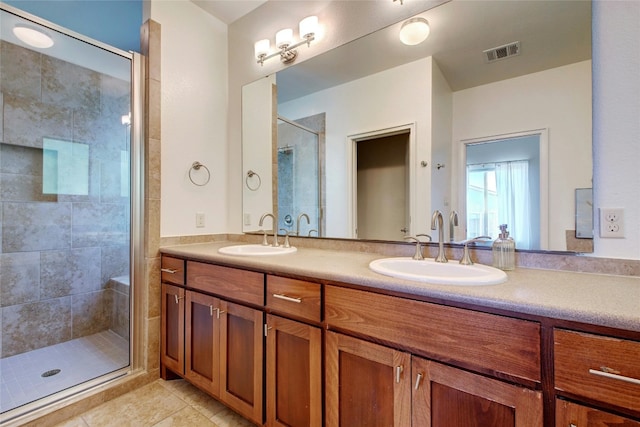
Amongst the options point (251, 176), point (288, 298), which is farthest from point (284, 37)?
point (288, 298)

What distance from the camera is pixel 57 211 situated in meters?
2.37

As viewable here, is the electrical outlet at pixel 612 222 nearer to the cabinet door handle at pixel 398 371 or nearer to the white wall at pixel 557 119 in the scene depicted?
the white wall at pixel 557 119

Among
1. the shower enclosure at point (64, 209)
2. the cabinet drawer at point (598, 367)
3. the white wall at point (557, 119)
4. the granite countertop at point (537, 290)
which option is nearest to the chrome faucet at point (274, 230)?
the granite countertop at point (537, 290)

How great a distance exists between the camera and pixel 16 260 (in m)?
2.18

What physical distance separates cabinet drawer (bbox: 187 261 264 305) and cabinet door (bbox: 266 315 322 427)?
159mm

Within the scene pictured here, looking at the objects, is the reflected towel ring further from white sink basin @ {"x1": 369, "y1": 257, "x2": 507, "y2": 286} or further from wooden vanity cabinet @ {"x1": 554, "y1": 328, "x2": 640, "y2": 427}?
wooden vanity cabinet @ {"x1": 554, "y1": 328, "x2": 640, "y2": 427}

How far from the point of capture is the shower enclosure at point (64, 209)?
202 centimetres

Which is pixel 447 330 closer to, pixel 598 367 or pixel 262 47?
pixel 598 367

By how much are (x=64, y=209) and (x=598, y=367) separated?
3.34 m

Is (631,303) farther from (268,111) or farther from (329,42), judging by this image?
(268,111)

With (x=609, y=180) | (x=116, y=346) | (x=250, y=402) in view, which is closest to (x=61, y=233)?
(x=116, y=346)

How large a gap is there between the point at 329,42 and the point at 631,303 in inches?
74.8

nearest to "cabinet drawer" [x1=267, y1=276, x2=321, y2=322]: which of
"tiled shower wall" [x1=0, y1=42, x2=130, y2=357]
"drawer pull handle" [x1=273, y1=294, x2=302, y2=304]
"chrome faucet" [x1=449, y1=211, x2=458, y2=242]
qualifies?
"drawer pull handle" [x1=273, y1=294, x2=302, y2=304]

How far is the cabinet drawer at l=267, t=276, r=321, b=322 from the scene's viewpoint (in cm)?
117
